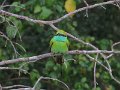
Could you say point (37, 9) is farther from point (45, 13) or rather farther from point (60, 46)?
point (60, 46)

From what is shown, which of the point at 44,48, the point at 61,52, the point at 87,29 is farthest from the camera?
the point at 87,29

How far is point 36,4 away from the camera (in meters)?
3.78

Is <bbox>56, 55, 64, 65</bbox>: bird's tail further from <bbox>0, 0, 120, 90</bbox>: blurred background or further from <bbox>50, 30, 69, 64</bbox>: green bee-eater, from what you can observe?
<bbox>0, 0, 120, 90</bbox>: blurred background

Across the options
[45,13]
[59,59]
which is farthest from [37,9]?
[59,59]

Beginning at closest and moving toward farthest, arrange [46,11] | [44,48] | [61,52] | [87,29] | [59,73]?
[61,52], [46,11], [59,73], [44,48], [87,29]

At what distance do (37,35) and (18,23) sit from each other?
37.2 inches

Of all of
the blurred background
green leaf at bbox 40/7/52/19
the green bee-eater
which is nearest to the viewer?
the green bee-eater

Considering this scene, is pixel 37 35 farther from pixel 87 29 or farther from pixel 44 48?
pixel 87 29

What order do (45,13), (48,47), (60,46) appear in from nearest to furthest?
(60,46) → (45,13) → (48,47)

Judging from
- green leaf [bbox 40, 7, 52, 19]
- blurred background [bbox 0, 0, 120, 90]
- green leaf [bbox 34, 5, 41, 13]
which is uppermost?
green leaf [bbox 34, 5, 41, 13]

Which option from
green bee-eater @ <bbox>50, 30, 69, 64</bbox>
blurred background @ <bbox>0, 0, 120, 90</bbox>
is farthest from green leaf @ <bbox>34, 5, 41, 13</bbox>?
green bee-eater @ <bbox>50, 30, 69, 64</bbox>

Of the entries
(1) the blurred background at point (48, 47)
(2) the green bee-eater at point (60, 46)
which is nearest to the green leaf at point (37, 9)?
(1) the blurred background at point (48, 47)

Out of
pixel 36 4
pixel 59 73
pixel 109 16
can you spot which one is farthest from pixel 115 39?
pixel 36 4

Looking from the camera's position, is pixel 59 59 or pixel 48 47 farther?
pixel 48 47
